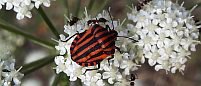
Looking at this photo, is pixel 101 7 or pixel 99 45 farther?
pixel 101 7

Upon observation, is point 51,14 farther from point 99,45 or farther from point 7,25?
point 99,45

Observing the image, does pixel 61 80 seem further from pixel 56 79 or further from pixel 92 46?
pixel 92 46

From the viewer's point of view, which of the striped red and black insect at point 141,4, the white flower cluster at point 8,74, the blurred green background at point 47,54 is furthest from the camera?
the blurred green background at point 47,54

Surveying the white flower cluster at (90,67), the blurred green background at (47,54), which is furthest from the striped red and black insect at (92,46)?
the blurred green background at (47,54)

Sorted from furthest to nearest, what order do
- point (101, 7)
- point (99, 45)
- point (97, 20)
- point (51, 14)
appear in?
point (51, 14), point (101, 7), point (97, 20), point (99, 45)

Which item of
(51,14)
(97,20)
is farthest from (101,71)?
(51,14)

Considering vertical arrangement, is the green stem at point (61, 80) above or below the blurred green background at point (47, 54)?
below

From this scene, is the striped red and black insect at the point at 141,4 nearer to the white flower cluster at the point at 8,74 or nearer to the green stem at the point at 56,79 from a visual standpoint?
the green stem at the point at 56,79
